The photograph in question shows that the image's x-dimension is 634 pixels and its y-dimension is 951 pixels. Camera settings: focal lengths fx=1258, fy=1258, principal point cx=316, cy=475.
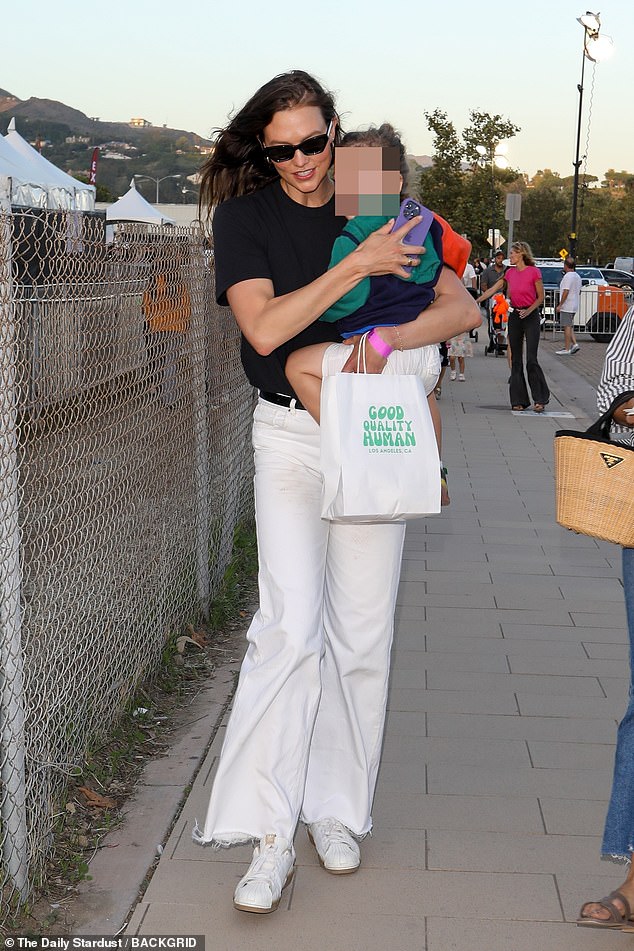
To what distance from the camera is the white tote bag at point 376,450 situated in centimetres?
312

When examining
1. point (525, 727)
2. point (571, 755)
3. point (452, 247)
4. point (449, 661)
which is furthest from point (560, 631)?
point (452, 247)

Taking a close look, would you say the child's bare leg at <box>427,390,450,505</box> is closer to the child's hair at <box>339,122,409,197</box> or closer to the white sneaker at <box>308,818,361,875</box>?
the child's hair at <box>339,122,409,197</box>

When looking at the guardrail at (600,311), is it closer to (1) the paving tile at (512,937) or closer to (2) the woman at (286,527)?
(2) the woman at (286,527)

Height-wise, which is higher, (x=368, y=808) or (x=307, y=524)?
(x=307, y=524)

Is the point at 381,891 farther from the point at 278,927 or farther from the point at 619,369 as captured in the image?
the point at 619,369

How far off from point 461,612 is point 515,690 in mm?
1301

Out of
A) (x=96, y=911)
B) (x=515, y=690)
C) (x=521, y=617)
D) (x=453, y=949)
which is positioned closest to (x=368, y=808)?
(x=453, y=949)

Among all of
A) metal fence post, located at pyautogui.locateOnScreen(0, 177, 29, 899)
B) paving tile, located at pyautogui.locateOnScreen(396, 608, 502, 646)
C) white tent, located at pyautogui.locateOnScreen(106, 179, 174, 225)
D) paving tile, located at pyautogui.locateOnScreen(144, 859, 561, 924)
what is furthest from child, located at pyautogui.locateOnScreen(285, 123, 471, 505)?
white tent, located at pyautogui.locateOnScreen(106, 179, 174, 225)

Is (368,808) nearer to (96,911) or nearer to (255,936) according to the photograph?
(255,936)

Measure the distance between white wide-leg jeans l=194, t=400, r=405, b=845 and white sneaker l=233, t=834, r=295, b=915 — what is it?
1.4 inches

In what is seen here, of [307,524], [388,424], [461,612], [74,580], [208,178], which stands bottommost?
[461,612]

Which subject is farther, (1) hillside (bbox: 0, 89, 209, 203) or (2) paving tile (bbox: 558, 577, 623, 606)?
(1) hillside (bbox: 0, 89, 209, 203)

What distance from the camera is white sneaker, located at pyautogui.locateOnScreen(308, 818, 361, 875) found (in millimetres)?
3539

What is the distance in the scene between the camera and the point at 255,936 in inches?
126
